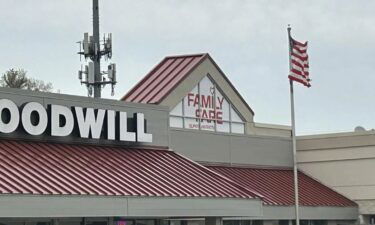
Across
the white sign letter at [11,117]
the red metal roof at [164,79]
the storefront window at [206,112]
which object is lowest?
the white sign letter at [11,117]

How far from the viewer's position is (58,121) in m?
29.3

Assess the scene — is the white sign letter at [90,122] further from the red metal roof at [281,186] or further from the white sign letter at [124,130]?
the red metal roof at [281,186]

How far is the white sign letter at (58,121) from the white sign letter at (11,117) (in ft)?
4.74

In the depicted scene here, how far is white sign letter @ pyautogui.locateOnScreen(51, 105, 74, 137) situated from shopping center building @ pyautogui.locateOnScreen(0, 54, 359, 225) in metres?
0.04

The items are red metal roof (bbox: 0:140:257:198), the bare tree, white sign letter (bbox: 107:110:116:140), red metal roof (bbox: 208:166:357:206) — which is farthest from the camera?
the bare tree

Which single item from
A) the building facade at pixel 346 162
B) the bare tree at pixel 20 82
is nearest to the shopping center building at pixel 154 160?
the building facade at pixel 346 162

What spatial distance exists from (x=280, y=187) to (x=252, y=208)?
Result: 9.26 m

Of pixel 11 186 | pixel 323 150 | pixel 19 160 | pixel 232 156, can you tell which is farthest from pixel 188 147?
pixel 11 186

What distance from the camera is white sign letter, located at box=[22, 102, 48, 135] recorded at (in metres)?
28.2

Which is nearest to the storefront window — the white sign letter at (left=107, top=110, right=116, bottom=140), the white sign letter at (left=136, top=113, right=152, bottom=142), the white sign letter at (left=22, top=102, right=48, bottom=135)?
the white sign letter at (left=136, top=113, right=152, bottom=142)

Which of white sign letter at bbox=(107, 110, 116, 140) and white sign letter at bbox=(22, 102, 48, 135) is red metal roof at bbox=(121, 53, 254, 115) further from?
white sign letter at bbox=(22, 102, 48, 135)

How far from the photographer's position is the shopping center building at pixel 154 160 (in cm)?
2636

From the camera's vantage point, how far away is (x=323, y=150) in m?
44.9

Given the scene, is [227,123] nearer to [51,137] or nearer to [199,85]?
[199,85]
